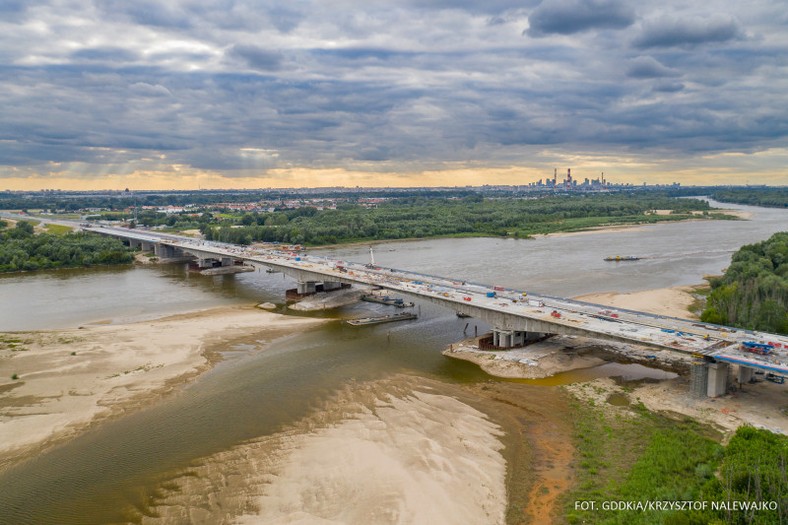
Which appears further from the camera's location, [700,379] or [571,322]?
[571,322]

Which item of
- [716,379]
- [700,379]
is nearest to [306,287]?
[700,379]

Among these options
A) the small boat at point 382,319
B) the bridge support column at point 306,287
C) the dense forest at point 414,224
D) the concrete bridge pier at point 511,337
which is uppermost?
the dense forest at point 414,224

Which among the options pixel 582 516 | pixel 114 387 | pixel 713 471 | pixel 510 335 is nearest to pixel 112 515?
pixel 114 387

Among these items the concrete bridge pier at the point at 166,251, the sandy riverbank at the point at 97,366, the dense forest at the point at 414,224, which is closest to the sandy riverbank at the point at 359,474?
the sandy riverbank at the point at 97,366

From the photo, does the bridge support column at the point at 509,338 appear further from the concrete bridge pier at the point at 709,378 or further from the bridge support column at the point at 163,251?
the bridge support column at the point at 163,251

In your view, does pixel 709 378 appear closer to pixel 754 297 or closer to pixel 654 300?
pixel 754 297

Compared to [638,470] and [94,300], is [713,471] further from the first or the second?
[94,300]
